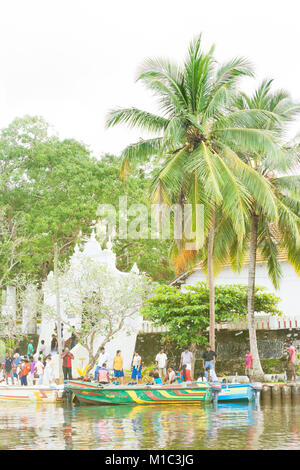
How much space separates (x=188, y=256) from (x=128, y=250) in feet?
52.3

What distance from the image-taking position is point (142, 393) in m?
20.9

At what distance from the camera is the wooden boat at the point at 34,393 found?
22797 mm

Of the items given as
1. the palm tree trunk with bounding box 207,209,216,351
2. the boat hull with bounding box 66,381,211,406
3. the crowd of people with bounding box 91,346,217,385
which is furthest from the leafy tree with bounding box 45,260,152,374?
the boat hull with bounding box 66,381,211,406

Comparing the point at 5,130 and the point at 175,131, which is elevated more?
the point at 5,130

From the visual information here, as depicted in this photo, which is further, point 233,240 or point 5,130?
point 5,130

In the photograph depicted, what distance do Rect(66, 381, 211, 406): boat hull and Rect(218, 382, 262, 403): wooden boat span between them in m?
0.56

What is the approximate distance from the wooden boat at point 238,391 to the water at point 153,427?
33 centimetres

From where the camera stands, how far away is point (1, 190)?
1566 inches

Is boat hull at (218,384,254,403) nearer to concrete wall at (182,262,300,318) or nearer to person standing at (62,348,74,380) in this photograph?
person standing at (62,348,74,380)

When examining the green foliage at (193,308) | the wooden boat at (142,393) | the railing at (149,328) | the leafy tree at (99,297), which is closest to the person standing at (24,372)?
the leafy tree at (99,297)

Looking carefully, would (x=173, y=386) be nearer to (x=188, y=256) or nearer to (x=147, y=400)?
(x=147, y=400)

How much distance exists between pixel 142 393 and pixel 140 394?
0.09m

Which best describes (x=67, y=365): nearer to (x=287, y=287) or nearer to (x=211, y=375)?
(x=211, y=375)
